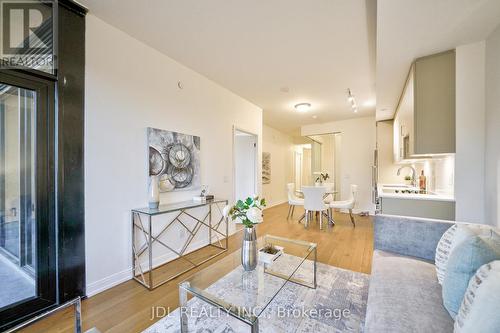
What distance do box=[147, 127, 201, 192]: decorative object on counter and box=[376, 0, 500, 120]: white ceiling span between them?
98.0 inches

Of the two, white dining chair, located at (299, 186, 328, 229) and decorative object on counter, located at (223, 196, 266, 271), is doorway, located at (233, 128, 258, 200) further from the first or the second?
decorative object on counter, located at (223, 196, 266, 271)

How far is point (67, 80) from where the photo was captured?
1801mm

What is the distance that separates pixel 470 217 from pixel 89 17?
13.7ft

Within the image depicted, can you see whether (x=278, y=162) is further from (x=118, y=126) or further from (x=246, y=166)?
(x=118, y=126)

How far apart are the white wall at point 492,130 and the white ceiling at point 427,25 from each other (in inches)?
7.9

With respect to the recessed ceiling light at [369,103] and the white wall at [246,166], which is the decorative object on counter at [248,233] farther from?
the recessed ceiling light at [369,103]

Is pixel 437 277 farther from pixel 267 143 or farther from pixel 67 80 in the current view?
pixel 267 143

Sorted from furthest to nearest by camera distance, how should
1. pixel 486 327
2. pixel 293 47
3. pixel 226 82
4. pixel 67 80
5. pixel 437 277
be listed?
pixel 226 82 → pixel 293 47 → pixel 67 80 → pixel 437 277 → pixel 486 327

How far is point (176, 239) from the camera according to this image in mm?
2740

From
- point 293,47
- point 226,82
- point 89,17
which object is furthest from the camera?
point 226,82

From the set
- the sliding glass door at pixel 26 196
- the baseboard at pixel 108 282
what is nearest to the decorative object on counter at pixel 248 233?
the baseboard at pixel 108 282

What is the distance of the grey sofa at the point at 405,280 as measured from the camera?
39.4 inches

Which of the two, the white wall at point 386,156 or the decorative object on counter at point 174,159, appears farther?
the white wall at point 386,156

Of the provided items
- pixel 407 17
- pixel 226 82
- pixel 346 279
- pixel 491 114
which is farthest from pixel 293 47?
pixel 346 279
